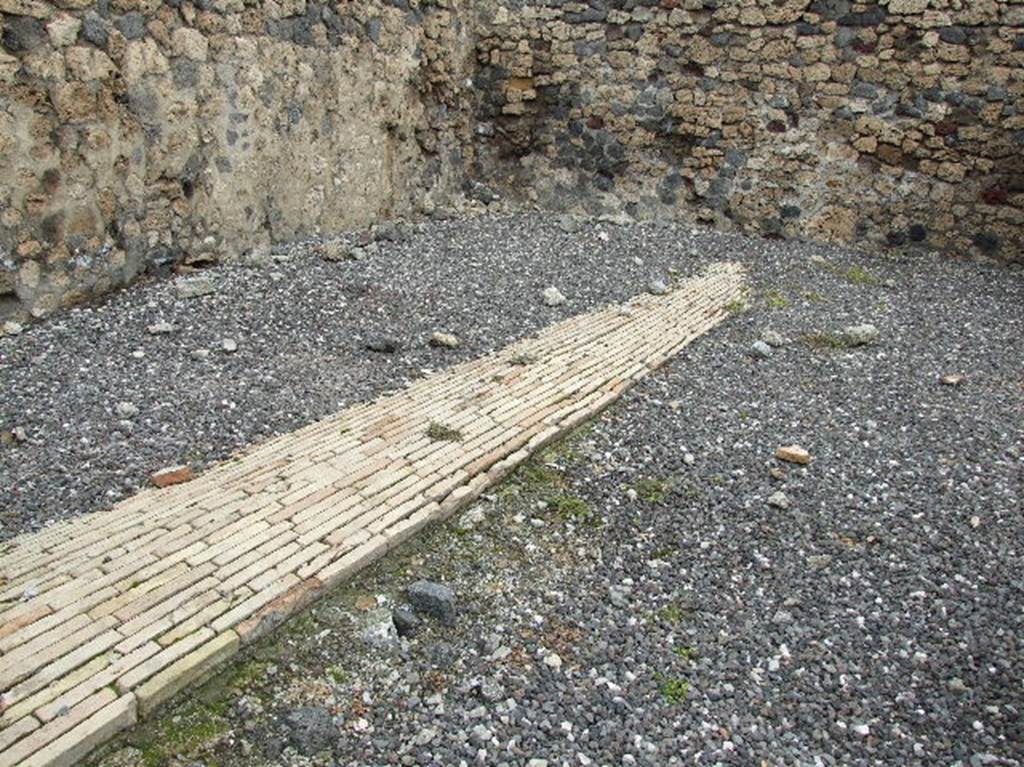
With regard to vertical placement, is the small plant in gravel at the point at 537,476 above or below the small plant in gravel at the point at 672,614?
below

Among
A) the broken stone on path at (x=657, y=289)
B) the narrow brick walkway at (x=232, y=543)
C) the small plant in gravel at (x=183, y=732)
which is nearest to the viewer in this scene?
the small plant in gravel at (x=183, y=732)

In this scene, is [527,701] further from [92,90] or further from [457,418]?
[92,90]

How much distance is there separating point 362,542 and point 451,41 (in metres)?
7.75

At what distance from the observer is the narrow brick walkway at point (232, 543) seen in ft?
8.86

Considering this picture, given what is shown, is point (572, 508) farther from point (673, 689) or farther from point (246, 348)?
point (246, 348)

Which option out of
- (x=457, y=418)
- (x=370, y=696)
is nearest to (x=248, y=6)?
(x=457, y=418)

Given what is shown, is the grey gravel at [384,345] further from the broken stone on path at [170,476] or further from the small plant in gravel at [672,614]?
the small plant in gravel at [672,614]

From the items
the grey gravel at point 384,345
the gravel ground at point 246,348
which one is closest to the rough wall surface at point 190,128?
the gravel ground at point 246,348

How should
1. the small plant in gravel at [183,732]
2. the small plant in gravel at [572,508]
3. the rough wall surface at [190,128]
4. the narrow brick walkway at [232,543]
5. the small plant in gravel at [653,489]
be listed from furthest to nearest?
the rough wall surface at [190,128] → the small plant in gravel at [653,489] → the small plant in gravel at [572,508] → the narrow brick walkway at [232,543] → the small plant in gravel at [183,732]

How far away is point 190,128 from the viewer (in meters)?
6.43

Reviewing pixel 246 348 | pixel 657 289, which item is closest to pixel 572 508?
pixel 246 348

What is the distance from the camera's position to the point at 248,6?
682 cm

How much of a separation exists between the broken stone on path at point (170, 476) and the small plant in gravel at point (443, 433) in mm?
1196

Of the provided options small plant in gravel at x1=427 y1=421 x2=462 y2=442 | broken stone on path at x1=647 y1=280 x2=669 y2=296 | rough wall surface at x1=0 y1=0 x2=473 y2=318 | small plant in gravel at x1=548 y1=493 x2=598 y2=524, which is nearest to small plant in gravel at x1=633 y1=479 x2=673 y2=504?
A: small plant in gravel at x1=548 y1=493 x2=598 y2=524
